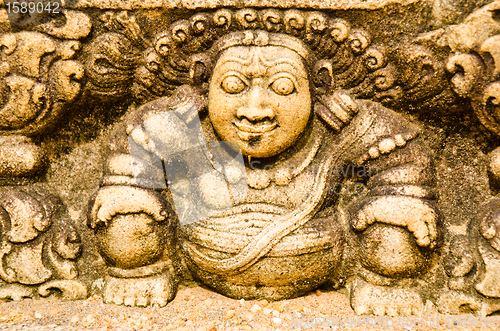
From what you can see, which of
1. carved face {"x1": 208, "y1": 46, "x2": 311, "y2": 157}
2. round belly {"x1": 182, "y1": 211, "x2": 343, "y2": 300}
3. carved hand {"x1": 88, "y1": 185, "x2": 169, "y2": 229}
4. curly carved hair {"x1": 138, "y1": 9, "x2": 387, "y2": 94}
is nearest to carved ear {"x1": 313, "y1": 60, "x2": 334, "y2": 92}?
curly carved hair {"x1": 138, "y1": 9, "x2": 387, "y2": 94}

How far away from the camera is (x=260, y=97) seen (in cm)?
219

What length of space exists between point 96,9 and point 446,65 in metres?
1.90

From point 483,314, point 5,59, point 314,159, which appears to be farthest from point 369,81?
point 5,59

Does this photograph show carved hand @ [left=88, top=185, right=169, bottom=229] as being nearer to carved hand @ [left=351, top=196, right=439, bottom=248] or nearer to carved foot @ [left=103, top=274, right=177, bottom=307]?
carved foot @ [left=103, top=274, right=177, bottom=307]

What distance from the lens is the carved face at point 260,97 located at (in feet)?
7.19

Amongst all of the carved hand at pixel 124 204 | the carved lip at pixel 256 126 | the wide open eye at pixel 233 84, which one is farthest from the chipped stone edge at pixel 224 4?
the carved hand at pixel 124 204

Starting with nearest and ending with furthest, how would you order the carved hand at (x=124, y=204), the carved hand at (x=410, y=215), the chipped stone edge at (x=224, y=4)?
the chipped stone edge at (x=224, y=4) < the carved hand at (x=410, y=215) < the carved hand at (x=124, y=204)

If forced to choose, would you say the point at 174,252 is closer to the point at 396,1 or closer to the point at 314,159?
the point at 314,159

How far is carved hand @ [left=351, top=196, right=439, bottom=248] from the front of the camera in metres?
2.24

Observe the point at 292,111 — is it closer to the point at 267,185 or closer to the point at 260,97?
the point at 260,97

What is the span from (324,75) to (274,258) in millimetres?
1068

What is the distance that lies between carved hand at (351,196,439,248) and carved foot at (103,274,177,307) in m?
1.25

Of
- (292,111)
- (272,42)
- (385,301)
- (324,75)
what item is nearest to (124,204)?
(292,111)

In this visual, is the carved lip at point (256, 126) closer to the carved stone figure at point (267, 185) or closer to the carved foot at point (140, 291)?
the carved stone figure at point (267, 185)
